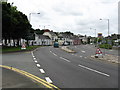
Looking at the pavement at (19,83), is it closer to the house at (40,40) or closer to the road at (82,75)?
the road at (82,75)

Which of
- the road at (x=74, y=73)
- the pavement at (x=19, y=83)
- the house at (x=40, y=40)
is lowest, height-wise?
the road at (x=74, y=73)

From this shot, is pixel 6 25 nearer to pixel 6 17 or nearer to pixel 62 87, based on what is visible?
pixel 6 17

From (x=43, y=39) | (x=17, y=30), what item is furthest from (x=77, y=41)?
(x=17, y=30)

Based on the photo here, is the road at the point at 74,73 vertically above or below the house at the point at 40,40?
below

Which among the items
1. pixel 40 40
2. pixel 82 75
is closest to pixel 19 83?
pixel 82 75

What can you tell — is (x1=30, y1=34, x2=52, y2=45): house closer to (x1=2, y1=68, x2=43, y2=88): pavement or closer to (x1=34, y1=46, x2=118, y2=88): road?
(x1=34, y1=46, x2=118, y2=88): road

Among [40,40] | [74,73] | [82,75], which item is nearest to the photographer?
[82,75]

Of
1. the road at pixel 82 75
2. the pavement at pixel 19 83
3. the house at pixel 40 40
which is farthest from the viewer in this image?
the house at pixel 40 40

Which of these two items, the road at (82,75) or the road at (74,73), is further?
the road at (74,73)

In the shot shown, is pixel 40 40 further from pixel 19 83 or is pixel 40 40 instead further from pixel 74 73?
pixel 19 83

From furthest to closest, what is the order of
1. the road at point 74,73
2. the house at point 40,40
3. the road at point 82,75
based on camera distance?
the house at point 40,40, the road at point 74,73, the road at point 82,75

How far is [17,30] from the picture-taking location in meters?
43.3

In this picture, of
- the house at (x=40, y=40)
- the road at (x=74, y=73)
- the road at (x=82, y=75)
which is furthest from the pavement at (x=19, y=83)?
the house at (x=40, y=40)

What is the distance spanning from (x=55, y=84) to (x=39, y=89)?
99 cm
